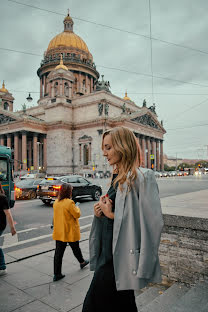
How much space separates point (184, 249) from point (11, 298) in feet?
7.84

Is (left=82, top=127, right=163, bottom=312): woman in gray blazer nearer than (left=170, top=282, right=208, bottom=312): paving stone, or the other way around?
(left=82, top=127, right=163, bottom=312): woman in gray blazer

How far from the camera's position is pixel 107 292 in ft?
6.54

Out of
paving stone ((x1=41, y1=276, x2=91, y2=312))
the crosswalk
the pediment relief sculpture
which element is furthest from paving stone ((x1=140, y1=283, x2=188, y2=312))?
the pediment relief sculpture

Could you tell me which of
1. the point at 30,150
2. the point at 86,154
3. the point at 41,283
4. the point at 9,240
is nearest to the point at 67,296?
the point at 41,283

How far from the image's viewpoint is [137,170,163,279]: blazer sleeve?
1.77 m

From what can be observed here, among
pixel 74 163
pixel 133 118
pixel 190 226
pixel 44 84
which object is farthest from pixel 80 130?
pixel 190 226

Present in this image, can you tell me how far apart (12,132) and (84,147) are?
16502mm

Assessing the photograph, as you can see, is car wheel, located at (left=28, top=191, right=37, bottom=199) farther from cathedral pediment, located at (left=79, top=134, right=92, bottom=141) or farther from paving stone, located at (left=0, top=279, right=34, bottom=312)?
cathedral pediment, located at (left=79, top=134, right=92, bottom=141)

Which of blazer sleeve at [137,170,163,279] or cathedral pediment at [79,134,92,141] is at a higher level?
cathedral pediment at [79,134,92,141]

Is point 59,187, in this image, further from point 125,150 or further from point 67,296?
point 125,150

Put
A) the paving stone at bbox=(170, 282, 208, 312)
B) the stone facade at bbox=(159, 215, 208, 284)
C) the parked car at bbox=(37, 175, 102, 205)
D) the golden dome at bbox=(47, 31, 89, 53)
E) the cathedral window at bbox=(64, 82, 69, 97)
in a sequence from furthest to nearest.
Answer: the golden dome at bbox=(47, 31, 89, 53), the cathedral window at bbox=(64, 82, 69, 97), the parked car at bbox=(37, 175, 102, 205), the stone facade at bbox=(159, 215, 208, 284), the paving stone at bbox=(170, 282, 208, 312)

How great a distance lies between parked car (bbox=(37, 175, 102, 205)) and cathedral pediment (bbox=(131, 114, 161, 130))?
44.8m

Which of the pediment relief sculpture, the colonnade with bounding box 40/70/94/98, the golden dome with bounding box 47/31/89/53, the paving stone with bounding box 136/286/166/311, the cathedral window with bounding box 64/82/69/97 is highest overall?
the golden dome with bounding box 47/31/89/53

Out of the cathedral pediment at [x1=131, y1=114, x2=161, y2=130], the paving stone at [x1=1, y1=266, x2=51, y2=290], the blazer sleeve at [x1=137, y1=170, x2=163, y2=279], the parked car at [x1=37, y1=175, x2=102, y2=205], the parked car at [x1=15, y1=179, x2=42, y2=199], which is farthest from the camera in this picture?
the cathedral pediment at [x1=131, y1=114, x2=161, y2=130]
